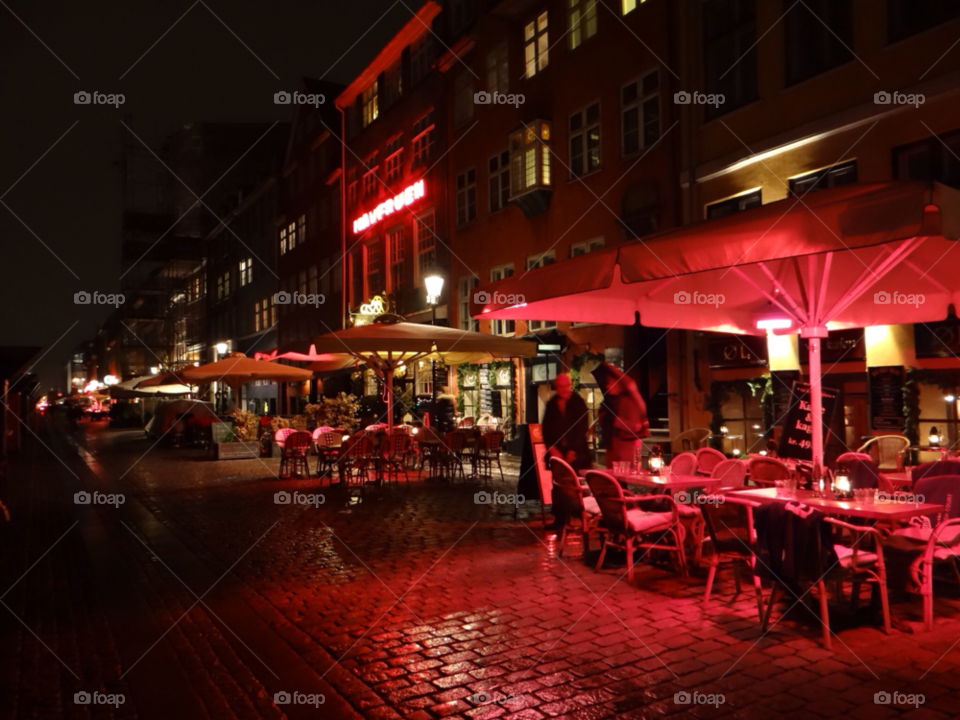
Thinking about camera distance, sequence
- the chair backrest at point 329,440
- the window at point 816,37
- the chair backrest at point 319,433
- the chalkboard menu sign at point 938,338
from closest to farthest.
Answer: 1. the chalkboard menu sign at point 938,338
2. the window at point 816,37
3. the chair backrest at point 329,440
4. the chair backrest at point 319,433

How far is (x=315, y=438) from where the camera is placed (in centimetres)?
1487

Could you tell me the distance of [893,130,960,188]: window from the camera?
10.8 m

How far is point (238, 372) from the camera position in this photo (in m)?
17.7

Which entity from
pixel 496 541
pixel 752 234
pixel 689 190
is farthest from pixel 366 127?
pixel 752 234

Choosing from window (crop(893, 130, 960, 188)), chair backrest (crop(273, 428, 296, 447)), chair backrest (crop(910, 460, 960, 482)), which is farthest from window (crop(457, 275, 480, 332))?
chair backrest (crop(910, 460, 960, 482))

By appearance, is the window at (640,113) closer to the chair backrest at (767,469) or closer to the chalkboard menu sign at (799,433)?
the chalkboard menu sign at (799,433)

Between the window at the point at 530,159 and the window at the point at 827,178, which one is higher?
the window at the point at 530,159

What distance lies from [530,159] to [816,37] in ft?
27.1

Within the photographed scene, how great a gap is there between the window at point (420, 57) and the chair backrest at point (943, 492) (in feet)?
77.6

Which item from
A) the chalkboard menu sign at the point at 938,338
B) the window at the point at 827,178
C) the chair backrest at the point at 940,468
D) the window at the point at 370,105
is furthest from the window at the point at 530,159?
the chair backrest at the point at 940,468

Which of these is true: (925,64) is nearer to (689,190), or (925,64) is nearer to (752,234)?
(689,190)

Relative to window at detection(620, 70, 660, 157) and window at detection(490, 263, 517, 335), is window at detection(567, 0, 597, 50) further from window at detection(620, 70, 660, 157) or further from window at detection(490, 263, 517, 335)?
window at detection(490, 263, 517, 335)

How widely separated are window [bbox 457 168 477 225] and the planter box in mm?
9245

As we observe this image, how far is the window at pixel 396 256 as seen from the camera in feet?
91.1
